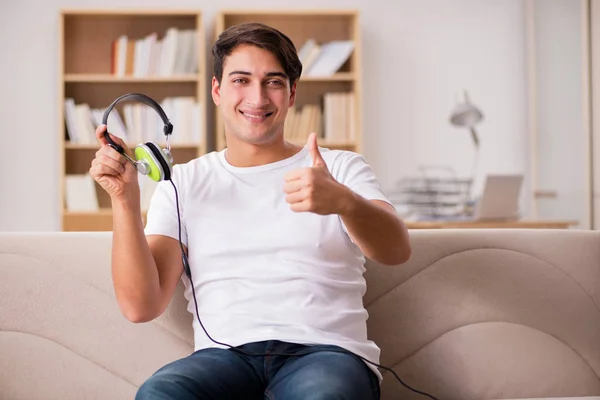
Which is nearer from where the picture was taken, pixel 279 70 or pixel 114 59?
pixel 279 70

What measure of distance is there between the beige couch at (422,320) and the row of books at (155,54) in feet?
10.4

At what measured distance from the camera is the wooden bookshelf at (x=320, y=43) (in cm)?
496

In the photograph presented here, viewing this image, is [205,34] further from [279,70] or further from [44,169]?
[279,70]

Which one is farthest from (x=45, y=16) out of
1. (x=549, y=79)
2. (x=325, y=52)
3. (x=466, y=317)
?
(x=466, y=317)

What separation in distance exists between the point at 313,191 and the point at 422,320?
0.64m

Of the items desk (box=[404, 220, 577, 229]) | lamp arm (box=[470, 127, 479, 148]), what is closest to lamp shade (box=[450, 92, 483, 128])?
lamp arm (box=[470, 127, 479, 148])

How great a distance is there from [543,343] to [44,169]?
3.93m

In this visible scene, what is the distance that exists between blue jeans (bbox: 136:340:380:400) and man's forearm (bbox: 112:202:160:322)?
0.49ft

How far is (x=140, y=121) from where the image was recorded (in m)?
4.86

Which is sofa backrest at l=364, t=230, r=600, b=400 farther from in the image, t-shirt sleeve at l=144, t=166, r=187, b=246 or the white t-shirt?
t-shirt sleeve at l=144, t=166, r=187, b=246

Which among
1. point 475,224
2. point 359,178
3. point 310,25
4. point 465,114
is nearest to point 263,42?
point 359,178

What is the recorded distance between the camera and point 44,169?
5109 millimetres

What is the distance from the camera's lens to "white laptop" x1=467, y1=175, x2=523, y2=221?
153 inches

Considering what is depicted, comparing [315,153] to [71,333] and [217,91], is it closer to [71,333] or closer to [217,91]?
[217,91]
